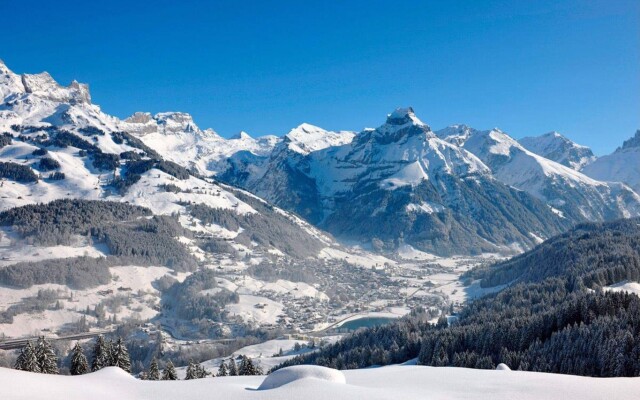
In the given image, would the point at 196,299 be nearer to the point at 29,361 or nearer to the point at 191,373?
the point at 191,373

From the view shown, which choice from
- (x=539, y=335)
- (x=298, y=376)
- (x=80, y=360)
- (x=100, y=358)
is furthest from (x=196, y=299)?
(x=298, y=376)

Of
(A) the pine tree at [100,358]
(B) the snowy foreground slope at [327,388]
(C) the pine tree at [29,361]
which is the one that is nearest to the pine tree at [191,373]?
(A) the pine tree at [100,358]

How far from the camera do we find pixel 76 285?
160375 millimetres

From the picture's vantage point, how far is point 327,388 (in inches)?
1128

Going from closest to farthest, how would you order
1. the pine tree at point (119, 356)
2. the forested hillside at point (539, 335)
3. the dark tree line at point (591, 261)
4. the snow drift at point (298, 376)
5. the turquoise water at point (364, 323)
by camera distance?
the snow drift at point (298, 376) < the forested hillside at point (539, 335) < the pine tree at point (119, 356) < the dark tree line at point (591, 261) < the turquoise water at point (364, 323)

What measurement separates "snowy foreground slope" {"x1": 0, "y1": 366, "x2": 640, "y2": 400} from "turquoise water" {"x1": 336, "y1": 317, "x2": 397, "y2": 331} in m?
130

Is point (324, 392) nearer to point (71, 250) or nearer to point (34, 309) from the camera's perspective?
point (34, 309)

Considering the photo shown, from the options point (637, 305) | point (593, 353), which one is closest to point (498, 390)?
point (593, 353)

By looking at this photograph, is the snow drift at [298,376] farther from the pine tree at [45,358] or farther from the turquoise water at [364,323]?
the turquoise water at [364,323]

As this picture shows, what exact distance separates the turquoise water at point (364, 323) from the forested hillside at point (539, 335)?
1721 inches

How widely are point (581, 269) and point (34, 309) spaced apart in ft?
515

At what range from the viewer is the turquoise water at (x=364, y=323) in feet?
531

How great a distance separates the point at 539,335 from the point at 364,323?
313 feet

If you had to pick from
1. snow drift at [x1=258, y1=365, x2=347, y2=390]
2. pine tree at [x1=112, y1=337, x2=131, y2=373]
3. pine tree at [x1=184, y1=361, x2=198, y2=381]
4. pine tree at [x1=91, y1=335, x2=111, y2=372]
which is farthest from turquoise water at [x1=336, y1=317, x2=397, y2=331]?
snow drift at [x1=258, y1=365, x2=347, y2=390]
